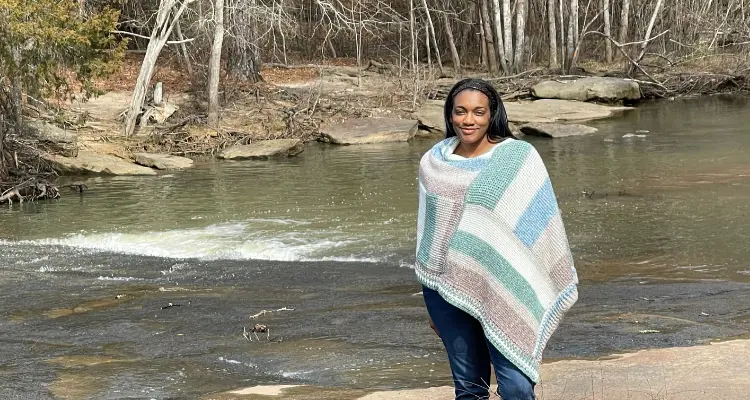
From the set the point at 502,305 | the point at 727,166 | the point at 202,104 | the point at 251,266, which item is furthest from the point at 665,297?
the point at 202,104

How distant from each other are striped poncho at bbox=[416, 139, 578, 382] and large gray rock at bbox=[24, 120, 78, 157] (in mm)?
18190

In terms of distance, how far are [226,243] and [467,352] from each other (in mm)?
9460

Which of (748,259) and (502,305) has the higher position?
(502,305)

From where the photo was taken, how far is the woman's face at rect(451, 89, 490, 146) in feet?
11.3

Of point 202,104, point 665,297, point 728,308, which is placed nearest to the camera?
point 728,308

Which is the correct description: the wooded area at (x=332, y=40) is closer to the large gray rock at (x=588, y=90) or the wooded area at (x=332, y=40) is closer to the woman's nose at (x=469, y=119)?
the large gray rock at (x=588, y=90)

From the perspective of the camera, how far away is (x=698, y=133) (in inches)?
874

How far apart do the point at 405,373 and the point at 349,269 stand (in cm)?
444

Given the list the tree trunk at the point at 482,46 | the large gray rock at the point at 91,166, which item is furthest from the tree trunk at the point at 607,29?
the large gray rock at the point at 91,166

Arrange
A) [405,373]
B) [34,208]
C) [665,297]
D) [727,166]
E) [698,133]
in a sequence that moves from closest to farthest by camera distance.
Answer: [405,373] < [665,297] < [34,208] < [727,166] < [698,133]

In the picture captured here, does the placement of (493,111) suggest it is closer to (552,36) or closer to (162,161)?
(162,161)

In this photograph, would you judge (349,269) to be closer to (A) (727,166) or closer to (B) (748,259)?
(B) (748,259)

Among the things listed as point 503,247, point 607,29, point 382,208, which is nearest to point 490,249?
point 503,247

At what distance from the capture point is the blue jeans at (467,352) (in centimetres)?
342
